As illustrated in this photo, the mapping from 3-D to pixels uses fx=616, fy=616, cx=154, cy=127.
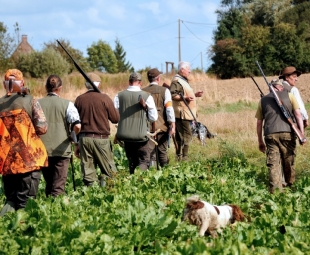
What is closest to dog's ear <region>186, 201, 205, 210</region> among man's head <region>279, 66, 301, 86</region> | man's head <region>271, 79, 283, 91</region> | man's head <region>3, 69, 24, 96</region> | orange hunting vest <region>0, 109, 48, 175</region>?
orange hunting vest <region>0, 109, 48, 175</region>

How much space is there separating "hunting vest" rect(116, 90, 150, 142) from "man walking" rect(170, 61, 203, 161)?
6.50ft

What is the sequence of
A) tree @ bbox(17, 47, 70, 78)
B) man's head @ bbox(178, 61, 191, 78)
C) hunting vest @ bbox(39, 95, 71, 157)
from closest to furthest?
hunting vest @ bbox(39, 95, 71, 157) < man's head @ bbox(178, 61, 191, 78) < tree @ bbox(17, 47, 70, 78)

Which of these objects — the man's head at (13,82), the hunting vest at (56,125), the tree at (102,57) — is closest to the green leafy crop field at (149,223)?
the hunting vest at (56,125)

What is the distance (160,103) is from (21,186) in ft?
13.4

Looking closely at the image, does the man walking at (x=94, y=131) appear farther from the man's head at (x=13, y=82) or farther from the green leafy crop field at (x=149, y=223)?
the man's head at (x=13, y=82)

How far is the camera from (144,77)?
112ft

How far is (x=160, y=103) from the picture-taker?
10.6 metres

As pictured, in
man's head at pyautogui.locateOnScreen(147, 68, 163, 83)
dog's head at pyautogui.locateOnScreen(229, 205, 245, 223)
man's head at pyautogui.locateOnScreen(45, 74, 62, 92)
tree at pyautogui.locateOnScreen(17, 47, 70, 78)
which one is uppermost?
tree at pyautogui.locateOnScreen(17, 47, 70, 78)

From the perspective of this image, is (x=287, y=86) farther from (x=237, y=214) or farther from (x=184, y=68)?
(x=237, y=214)

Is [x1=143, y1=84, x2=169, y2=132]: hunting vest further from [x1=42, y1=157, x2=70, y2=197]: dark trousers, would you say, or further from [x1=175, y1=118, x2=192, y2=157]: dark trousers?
[x1=42, y1=157, x2=70, y2=197]: dark trousers

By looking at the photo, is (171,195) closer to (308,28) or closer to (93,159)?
(93,159)

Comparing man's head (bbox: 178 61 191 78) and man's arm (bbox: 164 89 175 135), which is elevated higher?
man's head (bbox: 178 61 191 78)

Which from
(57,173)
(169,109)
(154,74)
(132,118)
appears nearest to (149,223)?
(57,173)

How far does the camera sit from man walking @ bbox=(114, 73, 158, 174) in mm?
9578
